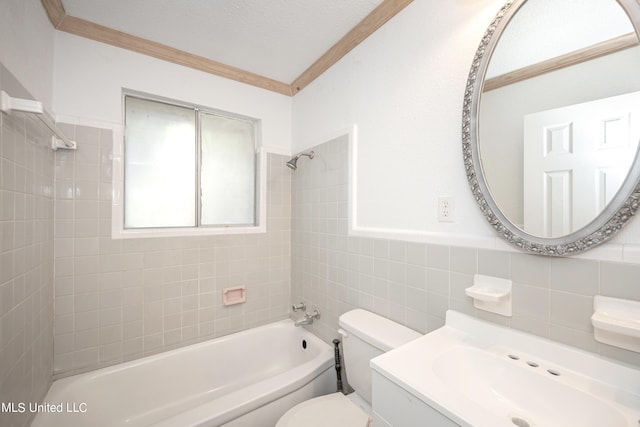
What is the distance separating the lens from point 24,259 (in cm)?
106

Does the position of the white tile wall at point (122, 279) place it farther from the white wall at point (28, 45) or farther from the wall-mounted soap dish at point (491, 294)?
the wall-mounted soap dish at point (491, 294)

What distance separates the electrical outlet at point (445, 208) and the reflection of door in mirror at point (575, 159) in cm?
26

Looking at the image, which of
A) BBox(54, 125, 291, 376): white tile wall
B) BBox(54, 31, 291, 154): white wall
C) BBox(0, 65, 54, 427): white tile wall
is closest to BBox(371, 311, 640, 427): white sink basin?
BBox(0, 65, 54, 427): white tile wall

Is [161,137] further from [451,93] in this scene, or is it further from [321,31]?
[451,93]

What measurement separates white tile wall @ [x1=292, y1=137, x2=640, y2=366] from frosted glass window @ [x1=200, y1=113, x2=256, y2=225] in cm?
42

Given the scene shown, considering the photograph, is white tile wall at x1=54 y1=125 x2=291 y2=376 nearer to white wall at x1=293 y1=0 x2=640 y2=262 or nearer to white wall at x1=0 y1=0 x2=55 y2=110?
white wall at x1=0 y1=0 x2=55 y2=110

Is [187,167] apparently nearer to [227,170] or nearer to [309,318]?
[227,170]

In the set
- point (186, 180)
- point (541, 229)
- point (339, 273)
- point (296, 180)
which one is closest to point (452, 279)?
point (541, 229)

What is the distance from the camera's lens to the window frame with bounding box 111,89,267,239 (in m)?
1.58

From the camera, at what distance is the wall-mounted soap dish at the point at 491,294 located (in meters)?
0.90

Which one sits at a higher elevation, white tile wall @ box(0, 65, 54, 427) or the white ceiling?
the white ceiling

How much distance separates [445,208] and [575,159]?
1.40 ft

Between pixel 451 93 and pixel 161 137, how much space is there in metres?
1.86

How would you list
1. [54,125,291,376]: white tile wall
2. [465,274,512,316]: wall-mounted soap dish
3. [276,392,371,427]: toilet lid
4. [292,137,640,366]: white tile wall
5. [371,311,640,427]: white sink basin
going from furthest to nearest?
[54,125,291,376]: white tile wall, [276,392,371,427]: toilet lid, [465,274,512,316]: wall-mounted soap dish, [292,137,640,366]: white tile wall, [371,311,640,427]: white sink basin
